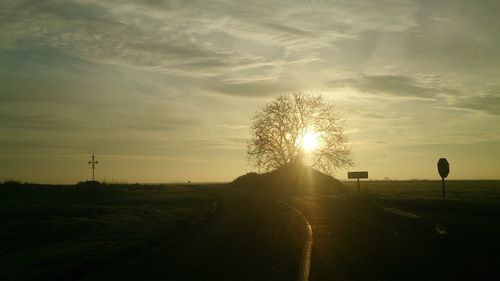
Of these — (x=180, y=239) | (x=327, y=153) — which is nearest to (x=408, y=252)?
(x=180, y=239)

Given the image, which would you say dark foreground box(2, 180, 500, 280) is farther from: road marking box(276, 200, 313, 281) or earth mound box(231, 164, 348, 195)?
earth mound box(231, 164, 348, 195)

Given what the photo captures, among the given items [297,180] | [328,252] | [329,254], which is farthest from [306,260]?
[297,180]

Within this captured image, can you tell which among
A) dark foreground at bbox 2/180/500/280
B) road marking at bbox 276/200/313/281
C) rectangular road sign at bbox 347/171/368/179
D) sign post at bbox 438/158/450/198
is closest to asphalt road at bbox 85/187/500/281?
dark foreground at bbox 2/180/500/280

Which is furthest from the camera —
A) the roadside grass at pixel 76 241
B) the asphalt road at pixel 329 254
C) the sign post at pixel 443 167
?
the sign post at pixel 443 167

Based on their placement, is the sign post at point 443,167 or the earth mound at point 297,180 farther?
the earth mound at point 297,180

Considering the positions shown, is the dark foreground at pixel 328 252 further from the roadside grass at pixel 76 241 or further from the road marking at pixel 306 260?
the roadside grass at pixel 76 241

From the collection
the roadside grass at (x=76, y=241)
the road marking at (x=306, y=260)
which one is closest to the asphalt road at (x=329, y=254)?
the road marking at (x=306, y=260)

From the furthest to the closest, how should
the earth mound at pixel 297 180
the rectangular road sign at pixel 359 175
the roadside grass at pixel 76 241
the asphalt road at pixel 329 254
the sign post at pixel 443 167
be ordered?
the earth mound at pixel 297 180
the rectangular road sign at pixel 359 175
the sign post at pixel 443 167
the roadside grass at pixel 76 241
the asphalt road at pixel 329 254

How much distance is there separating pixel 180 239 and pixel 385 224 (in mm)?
8373

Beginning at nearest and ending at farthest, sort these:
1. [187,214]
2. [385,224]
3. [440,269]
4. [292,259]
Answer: [440,269] < [292,259] < [385,224] < [187,214]

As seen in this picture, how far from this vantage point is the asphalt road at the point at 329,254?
34.8ft

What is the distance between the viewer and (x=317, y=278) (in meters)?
10.0

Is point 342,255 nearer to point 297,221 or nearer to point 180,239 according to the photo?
point 180,239

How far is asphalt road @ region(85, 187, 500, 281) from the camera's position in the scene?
10.6 meters
